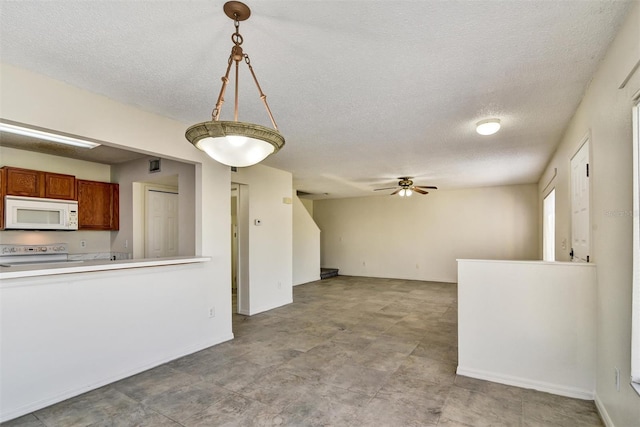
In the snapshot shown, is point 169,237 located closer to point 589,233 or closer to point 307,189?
point 307,189

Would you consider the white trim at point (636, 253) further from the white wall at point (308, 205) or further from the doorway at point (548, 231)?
the white wall at point (308, 205)

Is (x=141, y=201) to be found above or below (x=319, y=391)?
above

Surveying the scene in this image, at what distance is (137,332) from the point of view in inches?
116

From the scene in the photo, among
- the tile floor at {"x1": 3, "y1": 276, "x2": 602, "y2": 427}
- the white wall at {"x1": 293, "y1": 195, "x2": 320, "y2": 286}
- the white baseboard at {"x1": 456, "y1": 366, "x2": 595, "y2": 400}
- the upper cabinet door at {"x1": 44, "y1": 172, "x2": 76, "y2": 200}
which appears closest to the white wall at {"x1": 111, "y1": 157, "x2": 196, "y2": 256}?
the upper cabinet door at {"x1": 44, "y1": 172, "x2": 76, "y2": 200}

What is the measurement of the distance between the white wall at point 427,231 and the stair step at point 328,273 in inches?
15.1

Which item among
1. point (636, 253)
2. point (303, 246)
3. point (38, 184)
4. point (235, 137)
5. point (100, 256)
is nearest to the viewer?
point (235, 137)

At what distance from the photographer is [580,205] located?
285 centimetres

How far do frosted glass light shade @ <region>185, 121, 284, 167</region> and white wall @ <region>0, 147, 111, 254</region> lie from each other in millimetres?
4098

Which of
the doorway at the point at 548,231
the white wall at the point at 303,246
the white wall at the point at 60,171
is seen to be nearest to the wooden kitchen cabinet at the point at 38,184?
the white wall at the point at 60,171

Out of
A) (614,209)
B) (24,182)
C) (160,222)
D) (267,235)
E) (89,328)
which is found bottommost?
(89,328)

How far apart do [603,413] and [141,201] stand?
18.1 feet

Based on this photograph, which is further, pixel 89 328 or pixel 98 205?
pixel 98 205

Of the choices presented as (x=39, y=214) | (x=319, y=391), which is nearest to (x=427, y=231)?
(x=319, y=391)

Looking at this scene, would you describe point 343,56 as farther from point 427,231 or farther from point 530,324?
point 427,231
